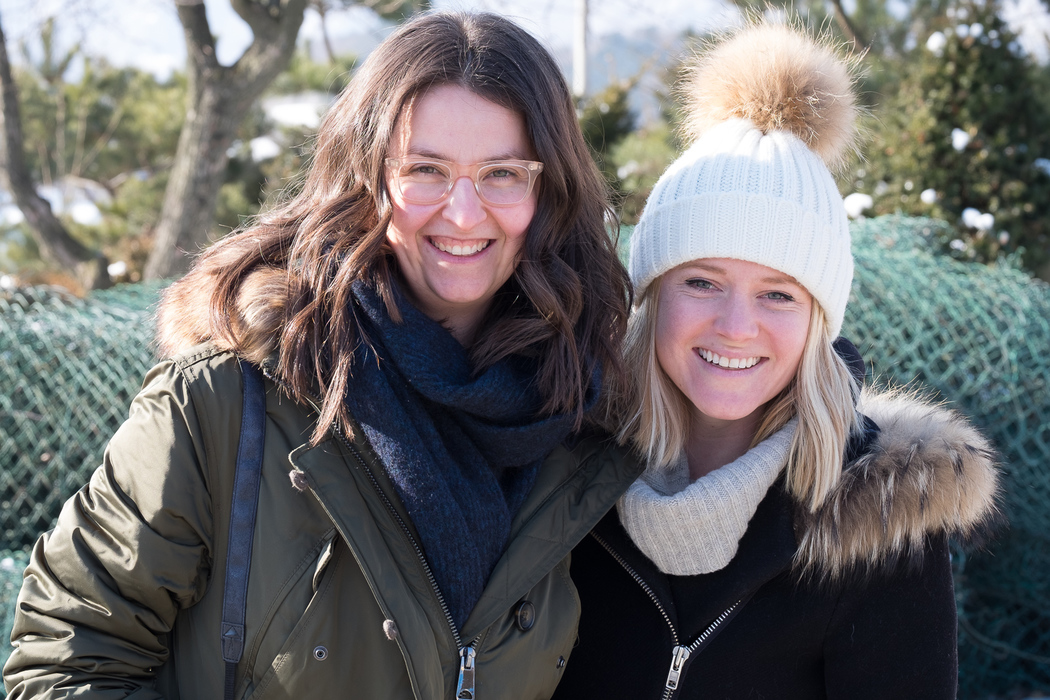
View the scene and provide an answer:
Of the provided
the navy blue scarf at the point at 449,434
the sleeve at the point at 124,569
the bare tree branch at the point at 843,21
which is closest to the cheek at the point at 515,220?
Result: the navy blue scarf at the point at 449,434

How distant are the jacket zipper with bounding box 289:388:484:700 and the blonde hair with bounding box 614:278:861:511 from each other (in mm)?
635

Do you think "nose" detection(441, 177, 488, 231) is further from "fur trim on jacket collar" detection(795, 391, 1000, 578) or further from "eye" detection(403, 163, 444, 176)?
"fur trim on jacket collar" detection(795, 391, 1000, 578)

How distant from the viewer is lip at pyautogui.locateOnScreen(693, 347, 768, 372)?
6.81 ft

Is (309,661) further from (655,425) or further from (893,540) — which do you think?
(893,540)

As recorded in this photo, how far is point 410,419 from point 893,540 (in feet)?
3.44

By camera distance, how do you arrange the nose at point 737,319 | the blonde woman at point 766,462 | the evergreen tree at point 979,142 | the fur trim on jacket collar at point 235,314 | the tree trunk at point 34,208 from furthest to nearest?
1. the tree trunk at point 34,208
2. the evergreen tree at point 979,142
3. the nose at point 737,319
4. the blonde woman at point 766,462
5. the fur trim on jacket collar at point 235,314

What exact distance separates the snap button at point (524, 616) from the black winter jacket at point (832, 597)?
37cm

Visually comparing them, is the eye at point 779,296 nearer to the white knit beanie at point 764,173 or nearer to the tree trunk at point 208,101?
the white knit beanie at point 764,173

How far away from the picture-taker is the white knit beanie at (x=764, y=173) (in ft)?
6.71

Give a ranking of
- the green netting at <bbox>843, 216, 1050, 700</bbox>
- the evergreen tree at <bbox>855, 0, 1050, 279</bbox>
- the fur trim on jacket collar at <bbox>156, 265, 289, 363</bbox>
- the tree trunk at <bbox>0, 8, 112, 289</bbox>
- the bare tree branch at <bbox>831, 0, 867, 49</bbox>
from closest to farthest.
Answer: the fur trim on jacket collar at <bbox>156, 265, 289, 363</bbox> < the green netting at <bbox>843, 216, 1050, 700</bbox> < the evergreen tree at <bbox>855, 0, 1050, 279</bbox> < the tree trunk at <bbox>0, 8, 112, 289</bbox> < the bare tree branch at <bbox>831, 0, 867, 49</bbox>

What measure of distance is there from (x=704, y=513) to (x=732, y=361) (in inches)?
14.3

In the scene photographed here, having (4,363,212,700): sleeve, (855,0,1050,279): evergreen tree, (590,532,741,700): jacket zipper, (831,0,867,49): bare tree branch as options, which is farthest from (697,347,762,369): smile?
(831,0,867,49): bare tree branch

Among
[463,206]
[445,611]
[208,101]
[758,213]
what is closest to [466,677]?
[445,611]

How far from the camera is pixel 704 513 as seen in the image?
1.98 metres
